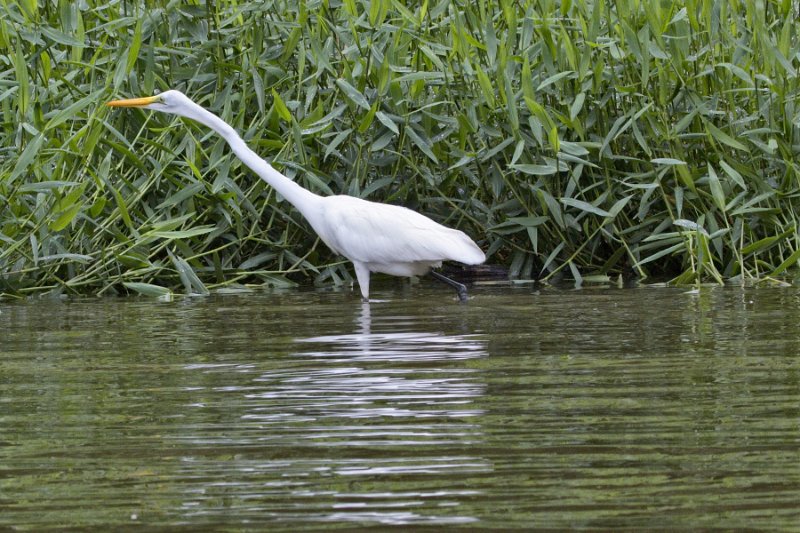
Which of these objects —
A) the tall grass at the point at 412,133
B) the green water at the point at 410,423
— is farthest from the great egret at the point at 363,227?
the green water at the point at 410,423

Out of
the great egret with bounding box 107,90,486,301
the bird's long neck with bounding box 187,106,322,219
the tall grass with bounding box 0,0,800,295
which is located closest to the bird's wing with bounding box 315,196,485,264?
the great egret with bounding box 107,90,486,301

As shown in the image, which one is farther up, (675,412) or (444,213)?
(444,213)

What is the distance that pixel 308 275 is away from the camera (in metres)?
8.84

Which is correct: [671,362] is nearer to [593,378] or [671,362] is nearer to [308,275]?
[593,378]

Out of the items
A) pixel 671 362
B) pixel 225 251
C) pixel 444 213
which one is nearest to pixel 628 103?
pixel 444 213

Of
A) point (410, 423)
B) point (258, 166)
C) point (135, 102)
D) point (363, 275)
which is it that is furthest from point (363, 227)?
point (410, 423)

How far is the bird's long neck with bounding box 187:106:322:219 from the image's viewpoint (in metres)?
7.72

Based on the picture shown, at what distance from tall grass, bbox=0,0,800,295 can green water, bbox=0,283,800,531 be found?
189 cm

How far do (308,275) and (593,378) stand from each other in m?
4.87

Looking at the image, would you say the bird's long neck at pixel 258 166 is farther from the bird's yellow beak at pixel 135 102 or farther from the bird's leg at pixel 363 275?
the bird's leg at pixel 363 275

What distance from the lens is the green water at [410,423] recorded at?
2.56 m

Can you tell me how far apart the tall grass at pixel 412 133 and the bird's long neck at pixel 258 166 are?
1.09 feet

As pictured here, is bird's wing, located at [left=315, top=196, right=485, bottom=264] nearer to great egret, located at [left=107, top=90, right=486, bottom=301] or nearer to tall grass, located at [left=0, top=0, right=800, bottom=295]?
great egret, located at [left=107, top=90, right=486, bottom=301]

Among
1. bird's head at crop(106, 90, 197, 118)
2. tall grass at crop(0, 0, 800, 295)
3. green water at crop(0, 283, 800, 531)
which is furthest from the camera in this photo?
tall grass at crop(0, 0, 800, 295)
